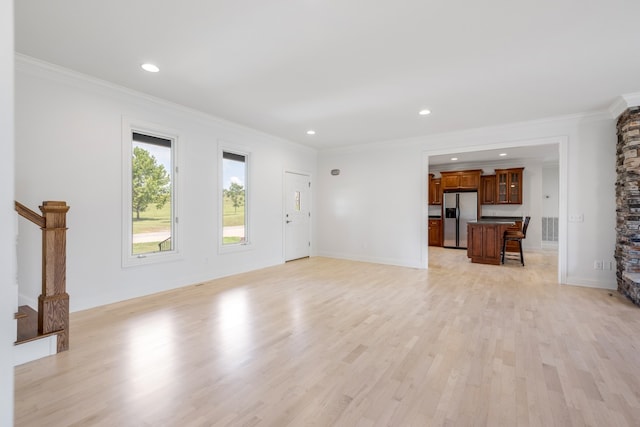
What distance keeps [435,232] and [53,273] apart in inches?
368

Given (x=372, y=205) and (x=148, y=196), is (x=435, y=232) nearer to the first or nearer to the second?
(x=372, y=205)

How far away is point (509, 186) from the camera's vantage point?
8.58 m

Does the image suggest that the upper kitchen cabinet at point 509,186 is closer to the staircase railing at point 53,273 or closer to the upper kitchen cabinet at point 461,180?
the upper kitchen cabinet at point 461,180

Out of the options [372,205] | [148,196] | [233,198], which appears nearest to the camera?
[148,196]

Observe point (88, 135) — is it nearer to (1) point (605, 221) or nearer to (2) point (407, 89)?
(2) point (407, 89)

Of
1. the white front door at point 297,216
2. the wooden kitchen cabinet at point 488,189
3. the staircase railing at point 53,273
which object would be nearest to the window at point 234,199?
the white front door at point 297,216

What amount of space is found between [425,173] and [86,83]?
18.2 feet

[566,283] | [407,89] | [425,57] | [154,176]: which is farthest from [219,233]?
[566,283]

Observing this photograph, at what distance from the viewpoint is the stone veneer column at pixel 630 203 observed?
3896 millimetres

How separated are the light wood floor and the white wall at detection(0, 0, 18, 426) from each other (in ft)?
2.99

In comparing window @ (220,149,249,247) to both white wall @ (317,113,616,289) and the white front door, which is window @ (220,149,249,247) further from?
white wall @ (317,113,616,289)

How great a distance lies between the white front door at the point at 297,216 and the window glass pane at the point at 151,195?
2612 millimetres

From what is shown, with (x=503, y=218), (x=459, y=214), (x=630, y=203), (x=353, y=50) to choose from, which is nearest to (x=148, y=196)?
(x=353, y=50)

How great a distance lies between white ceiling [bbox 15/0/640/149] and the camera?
228 centimetres
